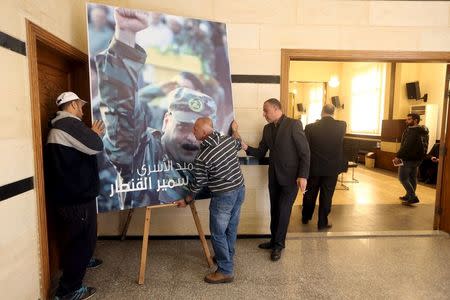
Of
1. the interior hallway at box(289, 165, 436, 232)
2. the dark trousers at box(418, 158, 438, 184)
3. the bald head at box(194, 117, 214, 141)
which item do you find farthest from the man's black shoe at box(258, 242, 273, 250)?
the dark trousers at box(418, 158, 438, 184)

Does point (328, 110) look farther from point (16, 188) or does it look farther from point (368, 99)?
point (368, 99)

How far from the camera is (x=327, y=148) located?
3.59 metres

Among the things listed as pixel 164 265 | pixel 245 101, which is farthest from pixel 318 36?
pixel 164 265

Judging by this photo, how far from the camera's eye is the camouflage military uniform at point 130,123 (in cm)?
219

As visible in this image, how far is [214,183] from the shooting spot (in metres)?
2.30

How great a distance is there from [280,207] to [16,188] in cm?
200

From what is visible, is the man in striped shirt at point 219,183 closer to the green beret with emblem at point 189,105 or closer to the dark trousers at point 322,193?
the green beret with emblem at point 189,105

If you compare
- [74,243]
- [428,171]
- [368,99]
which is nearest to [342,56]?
[74,243]

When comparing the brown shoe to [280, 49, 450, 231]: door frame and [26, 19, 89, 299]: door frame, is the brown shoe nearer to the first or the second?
[26, 19, 89, 299]: door frame

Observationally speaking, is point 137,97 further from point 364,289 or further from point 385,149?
point 385,149

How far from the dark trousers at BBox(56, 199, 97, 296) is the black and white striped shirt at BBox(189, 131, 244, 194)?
0.76 metres

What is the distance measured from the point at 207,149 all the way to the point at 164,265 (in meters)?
1.18

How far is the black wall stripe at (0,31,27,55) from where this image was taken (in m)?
1.67

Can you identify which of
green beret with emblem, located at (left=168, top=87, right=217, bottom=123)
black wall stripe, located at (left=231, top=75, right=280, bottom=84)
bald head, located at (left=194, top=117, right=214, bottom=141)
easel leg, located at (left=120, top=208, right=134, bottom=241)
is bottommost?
easel leg, located at (left=120, top=208, right=134, bottom=241)
